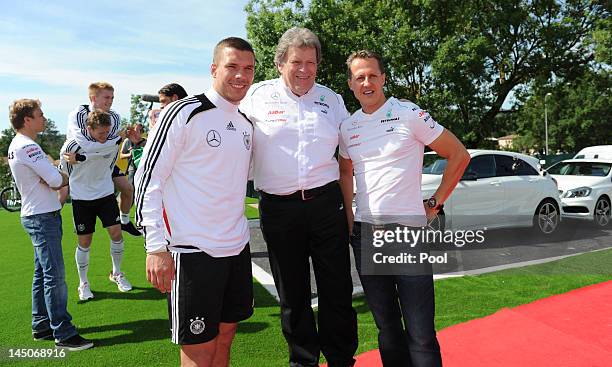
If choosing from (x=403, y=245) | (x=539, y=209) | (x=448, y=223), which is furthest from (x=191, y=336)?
(x=539, y=209)

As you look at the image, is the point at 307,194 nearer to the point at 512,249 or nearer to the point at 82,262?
the point at 82,262

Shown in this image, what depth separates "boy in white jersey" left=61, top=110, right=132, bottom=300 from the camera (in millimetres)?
4633

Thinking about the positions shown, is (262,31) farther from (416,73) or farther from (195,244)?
(195,244)

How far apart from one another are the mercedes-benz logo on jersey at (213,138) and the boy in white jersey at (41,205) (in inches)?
83.4

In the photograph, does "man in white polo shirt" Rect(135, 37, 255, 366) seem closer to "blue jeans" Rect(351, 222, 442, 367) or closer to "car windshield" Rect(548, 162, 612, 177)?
"blue jeans" Rect(351, 222, 442, 367)

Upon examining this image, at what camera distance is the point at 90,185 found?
4.87 meters

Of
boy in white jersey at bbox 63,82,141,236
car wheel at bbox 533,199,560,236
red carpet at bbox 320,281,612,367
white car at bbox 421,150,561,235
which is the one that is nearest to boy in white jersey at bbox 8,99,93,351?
boy in white jersey at bbox 63,82,141,236

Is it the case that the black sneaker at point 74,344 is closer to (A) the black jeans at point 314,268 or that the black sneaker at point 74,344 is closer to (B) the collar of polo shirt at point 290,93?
(A) the black jeans at point 314,268

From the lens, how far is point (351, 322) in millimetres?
2943

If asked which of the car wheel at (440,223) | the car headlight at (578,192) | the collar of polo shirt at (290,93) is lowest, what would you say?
the car wheel at (440,223)

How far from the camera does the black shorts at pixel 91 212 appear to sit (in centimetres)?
490

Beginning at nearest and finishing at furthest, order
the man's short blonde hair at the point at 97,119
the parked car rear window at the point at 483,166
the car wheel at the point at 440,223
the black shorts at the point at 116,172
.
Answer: the man's short blonde hair at the point at 97,119 → the black shorts at the point at 116,172 → the car wheel at the point at 440,223 → the parked car rear window at the point at 483,166

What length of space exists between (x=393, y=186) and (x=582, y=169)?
10057 millimetres

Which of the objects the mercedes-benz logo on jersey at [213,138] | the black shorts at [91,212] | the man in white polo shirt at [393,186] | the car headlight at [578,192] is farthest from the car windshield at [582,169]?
the mercedes-benz logo on jersey at [213,138]
